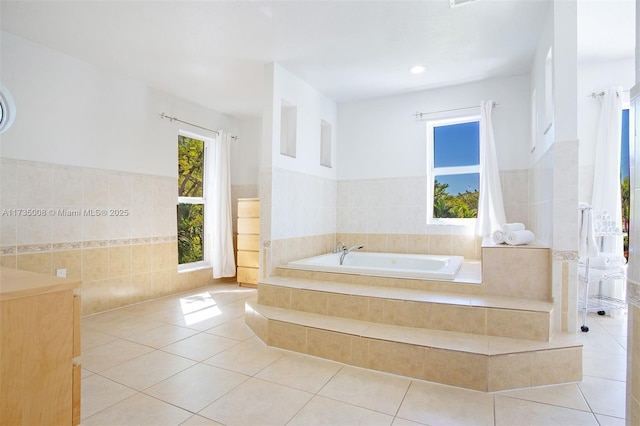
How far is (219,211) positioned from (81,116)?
1.97 m

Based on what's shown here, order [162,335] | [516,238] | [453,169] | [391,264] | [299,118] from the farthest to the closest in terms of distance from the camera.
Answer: [453,169]
[391,264]
[299,118]
[162,335]
[516,238]

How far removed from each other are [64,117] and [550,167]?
420 centimetres

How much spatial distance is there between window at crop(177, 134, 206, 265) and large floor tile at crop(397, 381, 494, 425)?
3692 millimetres

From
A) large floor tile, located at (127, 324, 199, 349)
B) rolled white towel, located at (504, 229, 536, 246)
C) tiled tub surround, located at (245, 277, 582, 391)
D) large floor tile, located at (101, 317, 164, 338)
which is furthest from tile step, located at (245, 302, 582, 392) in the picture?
large floor tile, located at (101, 317, 164, 338)

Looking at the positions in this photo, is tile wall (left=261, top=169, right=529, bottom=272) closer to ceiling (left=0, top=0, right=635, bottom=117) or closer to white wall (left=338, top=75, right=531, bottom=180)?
white wall (left=338, top=75, right=531, bottom=180)

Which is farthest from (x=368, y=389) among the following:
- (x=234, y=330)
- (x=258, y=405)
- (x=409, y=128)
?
(x=409, y=128)

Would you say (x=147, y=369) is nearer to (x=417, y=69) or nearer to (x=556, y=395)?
(x=556, y=395)

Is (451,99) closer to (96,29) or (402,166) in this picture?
(402,166)

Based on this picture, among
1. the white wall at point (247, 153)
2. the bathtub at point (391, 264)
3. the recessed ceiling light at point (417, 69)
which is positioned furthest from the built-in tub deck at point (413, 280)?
the white wall at point (247, 153)

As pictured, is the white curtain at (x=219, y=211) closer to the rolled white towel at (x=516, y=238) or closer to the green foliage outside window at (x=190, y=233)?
the green foliage outside window at (x=190, y=233)

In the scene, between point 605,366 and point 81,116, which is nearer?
point 605,366


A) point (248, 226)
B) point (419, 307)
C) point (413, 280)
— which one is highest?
point (248, 226)

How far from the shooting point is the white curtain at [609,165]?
3348mm

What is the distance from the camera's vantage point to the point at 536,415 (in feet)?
5.69
